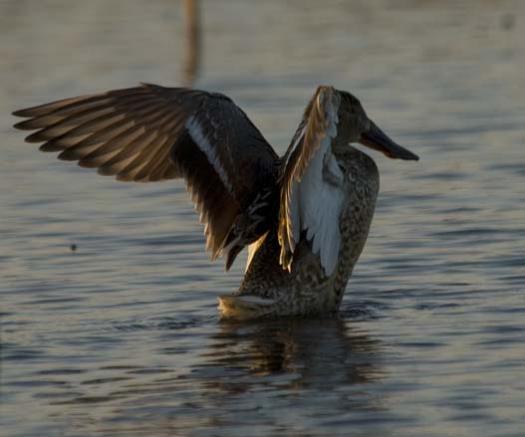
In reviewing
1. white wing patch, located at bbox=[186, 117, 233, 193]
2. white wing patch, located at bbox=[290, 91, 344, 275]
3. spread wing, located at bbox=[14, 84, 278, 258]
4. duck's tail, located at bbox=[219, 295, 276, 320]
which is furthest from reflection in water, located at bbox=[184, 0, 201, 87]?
white wing patch, located at bbox=[290, 91, 344, 275]

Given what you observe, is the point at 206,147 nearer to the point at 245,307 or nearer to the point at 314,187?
the point at 314,187

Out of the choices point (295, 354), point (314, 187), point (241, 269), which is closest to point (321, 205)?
point (314, 187)

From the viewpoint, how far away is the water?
7.38 m

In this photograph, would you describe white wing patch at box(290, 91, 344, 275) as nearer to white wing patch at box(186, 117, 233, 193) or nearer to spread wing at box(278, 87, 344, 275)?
spread wing at box(278, 87, 344, 275)

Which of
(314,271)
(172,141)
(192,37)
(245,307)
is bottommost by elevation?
(245,307)

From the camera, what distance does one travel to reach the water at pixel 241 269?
7.38 m

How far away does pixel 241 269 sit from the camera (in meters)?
10.5

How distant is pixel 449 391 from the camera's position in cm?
745

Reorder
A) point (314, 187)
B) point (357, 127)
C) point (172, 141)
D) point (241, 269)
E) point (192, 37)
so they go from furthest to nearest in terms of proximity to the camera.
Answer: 1. point (192, 37)
2. point (241, 269)
3. point (357, 127)
4. point (172, 141)
5. point (314, 187)

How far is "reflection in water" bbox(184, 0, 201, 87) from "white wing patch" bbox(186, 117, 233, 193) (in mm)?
8519

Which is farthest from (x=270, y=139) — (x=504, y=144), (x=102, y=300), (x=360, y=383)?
(x=360, y=383)

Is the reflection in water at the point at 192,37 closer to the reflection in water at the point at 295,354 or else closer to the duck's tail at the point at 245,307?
the duck's tail at the point at 245,307

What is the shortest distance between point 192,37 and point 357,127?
9072 millimetres

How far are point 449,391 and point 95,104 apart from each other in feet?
9.05
